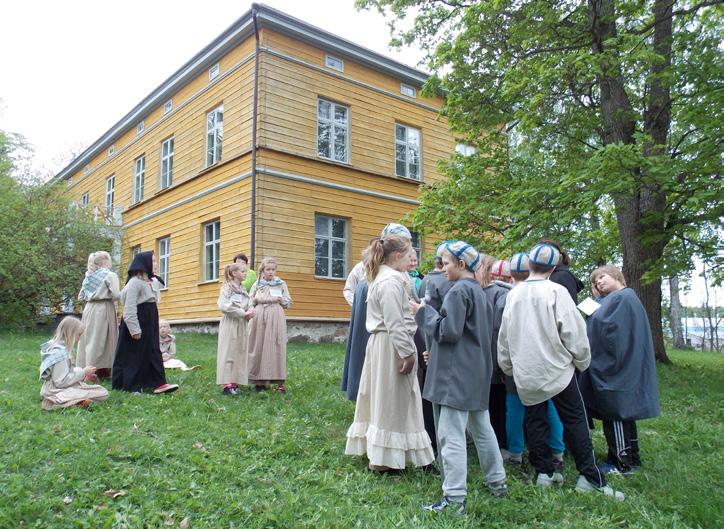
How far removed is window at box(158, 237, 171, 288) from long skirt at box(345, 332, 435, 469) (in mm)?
16418

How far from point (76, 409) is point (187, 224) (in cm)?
1283

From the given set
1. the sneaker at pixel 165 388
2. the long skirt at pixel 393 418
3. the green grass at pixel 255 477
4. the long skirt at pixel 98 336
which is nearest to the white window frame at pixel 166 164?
the long skirt at pixel 98 336

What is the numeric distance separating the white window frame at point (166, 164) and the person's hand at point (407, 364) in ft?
56.9

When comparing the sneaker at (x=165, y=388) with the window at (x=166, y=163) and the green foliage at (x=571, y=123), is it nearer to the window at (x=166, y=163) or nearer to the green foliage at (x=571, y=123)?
the green foliage at (x=571, y=123)

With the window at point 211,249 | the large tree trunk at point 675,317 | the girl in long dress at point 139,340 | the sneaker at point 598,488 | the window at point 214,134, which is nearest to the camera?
the sneaker at point 598,488

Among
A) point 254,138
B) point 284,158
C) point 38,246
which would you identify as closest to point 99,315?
point 254,138

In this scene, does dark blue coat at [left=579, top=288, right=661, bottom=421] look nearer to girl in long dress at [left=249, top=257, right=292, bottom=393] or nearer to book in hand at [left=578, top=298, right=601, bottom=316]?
book in hand at [left=578, top=298, right=601, bottom=316]

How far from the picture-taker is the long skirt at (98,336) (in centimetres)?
797

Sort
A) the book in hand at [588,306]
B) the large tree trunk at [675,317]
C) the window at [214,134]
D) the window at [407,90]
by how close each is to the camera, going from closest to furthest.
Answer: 1. the book in hand at [588,306]
2. the window at [214,134]
3. the window at [407,90]
4. the large tree trunk at [675,317]

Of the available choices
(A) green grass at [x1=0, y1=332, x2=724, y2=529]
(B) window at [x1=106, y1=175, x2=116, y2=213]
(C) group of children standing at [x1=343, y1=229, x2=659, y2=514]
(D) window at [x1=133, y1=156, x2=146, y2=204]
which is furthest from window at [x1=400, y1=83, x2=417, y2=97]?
(C) group of children standing at [x1=343, y1=229, x2=659, y2=514]

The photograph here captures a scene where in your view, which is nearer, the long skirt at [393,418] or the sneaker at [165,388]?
the long skirt at [393,418]

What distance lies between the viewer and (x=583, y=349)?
4152 millimetres

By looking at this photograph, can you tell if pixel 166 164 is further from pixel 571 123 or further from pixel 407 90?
pixel 571 123

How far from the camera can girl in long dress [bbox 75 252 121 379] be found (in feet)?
26.1
